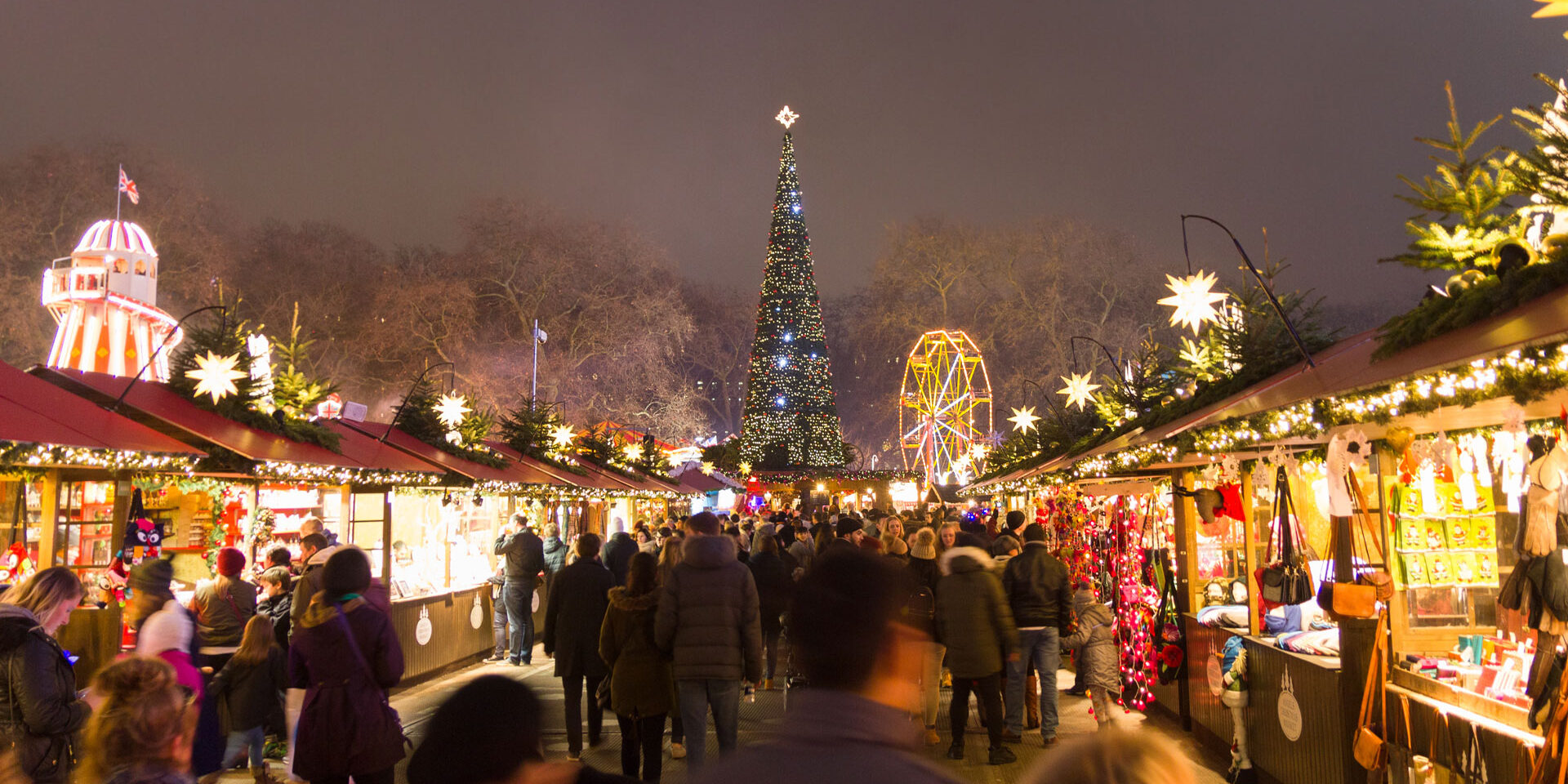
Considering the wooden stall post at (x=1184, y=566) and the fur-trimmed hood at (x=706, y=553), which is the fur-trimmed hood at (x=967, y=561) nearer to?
the fur-trimmed hood at (x=706, y=553)

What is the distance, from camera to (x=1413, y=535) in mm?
5816

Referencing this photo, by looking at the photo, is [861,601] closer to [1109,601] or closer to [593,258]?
[1109,601]

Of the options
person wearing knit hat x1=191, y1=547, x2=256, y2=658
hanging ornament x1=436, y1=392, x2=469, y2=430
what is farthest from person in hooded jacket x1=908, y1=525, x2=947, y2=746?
hanging ornament x1=436, y1=392, x2=469, y2=430

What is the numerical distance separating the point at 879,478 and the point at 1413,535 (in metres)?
42.0

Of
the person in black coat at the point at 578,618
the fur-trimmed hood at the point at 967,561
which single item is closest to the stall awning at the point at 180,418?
the person in black coat at the point at 578,618

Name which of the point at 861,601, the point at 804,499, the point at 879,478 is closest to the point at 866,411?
the point at 879,478

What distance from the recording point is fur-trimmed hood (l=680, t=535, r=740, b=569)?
5.65m

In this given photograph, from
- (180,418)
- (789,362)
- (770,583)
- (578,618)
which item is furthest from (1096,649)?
(789,362)

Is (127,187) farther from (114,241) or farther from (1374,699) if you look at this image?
(1374,699)

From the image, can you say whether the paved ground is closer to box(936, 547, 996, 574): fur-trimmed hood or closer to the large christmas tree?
box(936, 547, 996, 574): fur-trimmed hood

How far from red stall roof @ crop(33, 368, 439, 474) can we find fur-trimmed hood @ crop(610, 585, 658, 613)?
4167 mm

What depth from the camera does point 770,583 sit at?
9445 mm

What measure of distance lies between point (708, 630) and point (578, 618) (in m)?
1.63

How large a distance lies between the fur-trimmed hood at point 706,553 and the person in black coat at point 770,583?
11.2ft
